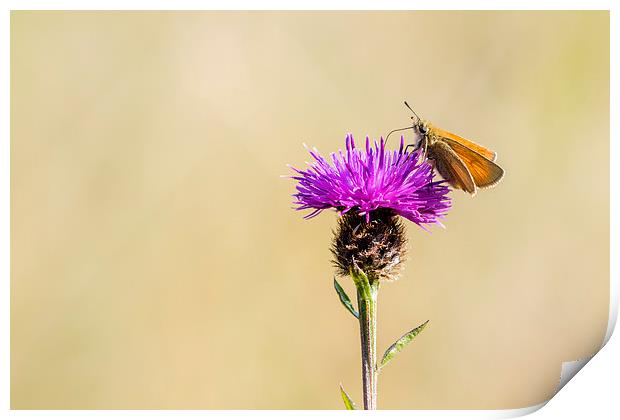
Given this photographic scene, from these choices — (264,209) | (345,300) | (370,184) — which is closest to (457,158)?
(370,184)

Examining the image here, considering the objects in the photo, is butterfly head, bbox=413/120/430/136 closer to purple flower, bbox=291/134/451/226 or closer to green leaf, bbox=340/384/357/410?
purple flower, bbox=291/134/451/226

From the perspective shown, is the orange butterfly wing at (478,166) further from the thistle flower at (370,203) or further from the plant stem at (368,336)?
the plant stem at (368,336)

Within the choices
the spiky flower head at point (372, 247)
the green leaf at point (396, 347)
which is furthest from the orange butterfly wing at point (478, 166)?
the green leaf at point (396, 347)

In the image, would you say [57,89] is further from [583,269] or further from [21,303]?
[583,269]

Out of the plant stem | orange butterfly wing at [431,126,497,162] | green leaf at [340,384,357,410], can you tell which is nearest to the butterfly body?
orange butterfly wing at [431,126,497,162]

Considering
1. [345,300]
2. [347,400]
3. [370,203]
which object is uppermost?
[370,203]

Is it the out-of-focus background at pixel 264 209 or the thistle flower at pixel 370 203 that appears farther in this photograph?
the out-of-focus background at pixel 264 209

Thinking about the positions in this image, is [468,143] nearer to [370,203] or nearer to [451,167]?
[451,167]
